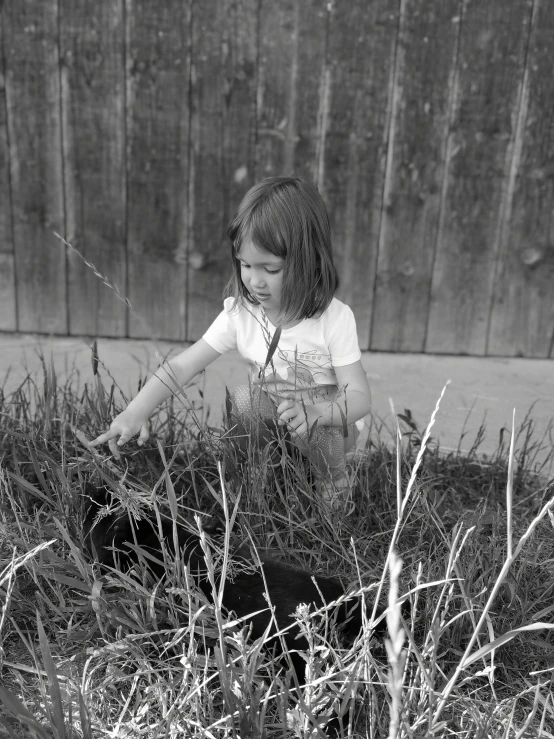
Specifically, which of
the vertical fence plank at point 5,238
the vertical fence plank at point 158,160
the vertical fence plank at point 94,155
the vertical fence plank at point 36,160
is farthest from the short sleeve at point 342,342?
the vertical fence plank at point 5,238

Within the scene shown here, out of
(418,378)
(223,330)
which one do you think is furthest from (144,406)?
(418,378)

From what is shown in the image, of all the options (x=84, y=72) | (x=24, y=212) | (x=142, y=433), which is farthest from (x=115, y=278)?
(x=142, y=433)

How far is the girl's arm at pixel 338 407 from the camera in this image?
1.86 metres

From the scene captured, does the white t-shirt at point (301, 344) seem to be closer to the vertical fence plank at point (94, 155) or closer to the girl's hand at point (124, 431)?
the girl's hand at point (124, 431)

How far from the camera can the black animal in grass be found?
1495mm

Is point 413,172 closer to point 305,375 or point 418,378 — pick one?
point 418,378

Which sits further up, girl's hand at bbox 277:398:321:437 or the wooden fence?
the wooden fence

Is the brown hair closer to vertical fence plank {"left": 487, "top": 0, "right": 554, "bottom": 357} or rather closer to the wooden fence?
the wooden fence

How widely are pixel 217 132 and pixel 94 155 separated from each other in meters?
0.49

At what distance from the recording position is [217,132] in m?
3.25

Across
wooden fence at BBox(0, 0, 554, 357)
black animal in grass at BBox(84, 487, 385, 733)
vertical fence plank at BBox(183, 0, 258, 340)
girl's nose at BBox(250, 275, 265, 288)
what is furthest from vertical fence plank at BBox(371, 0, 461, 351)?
black animal in grass at BBox(84, 487, 385, 733)

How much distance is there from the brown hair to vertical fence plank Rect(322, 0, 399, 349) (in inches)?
51.8

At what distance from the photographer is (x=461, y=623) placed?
1549 millimetres

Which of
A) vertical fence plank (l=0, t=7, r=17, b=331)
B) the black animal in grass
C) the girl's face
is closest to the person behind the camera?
the black animal in grass
